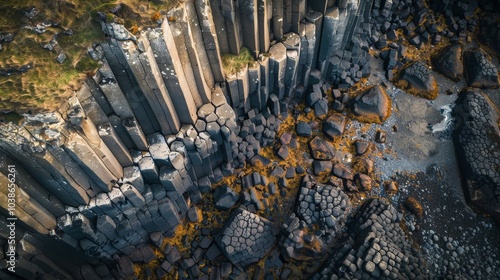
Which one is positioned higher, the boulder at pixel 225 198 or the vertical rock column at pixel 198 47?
the vertical rock column at pixel 198 47

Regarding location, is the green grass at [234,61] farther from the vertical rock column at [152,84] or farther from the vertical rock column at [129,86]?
the vertical rock column at [129,86]

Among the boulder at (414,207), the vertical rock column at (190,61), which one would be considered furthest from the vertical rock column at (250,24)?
the boulder at (414,207)

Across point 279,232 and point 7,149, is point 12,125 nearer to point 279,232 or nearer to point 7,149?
point 7,149

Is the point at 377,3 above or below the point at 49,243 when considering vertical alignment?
above

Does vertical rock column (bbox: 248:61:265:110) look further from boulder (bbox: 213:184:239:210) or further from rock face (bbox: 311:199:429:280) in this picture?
rock face (bbox: 311:199:429:280)

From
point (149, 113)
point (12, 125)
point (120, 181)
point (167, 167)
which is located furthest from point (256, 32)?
point (12, 125)

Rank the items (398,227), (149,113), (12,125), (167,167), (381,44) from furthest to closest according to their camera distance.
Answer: (381,44), (398,227), (167,167), (149,113), (12,125)

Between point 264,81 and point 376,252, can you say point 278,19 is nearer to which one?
point 264,81
